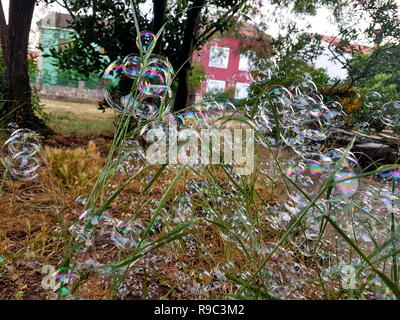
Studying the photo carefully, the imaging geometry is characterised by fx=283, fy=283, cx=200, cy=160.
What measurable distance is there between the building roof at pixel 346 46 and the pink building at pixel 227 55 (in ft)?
3.61

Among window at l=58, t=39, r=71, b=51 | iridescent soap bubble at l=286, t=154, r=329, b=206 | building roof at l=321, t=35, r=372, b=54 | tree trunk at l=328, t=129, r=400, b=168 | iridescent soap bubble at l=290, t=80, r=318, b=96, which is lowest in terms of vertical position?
tree trunk at l=328, t=129, r=400, b=168

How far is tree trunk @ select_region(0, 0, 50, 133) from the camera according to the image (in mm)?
3191

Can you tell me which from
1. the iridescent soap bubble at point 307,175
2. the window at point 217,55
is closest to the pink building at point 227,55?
the window at point 217,55

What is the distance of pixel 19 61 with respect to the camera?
326 centimetres

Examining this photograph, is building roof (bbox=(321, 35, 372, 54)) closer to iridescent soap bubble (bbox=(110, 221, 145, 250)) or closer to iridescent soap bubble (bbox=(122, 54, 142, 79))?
iridescent soap bubble (bbox=(122, 54, 142, 79))

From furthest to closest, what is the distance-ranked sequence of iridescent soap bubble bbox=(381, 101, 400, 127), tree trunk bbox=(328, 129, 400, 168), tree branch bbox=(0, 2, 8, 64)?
tree trunk bbox=(328, 129, 400, 168) < tree branch bbox=(0, 2, 8, 64) < iridescent soap bubble bbox=(381, 101, 400, 127)

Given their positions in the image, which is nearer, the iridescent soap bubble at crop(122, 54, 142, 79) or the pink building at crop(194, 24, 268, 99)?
the iridescent soap bubble at crop(122, 54, 142, 79)

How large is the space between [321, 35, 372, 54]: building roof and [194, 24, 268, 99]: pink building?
110 centimetres

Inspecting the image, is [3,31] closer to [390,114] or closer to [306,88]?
[306,88]

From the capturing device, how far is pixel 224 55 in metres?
7.50

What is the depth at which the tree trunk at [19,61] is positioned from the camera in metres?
3.19

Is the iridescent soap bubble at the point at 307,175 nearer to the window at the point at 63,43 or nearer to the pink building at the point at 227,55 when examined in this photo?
the pink building at the point at 227,55

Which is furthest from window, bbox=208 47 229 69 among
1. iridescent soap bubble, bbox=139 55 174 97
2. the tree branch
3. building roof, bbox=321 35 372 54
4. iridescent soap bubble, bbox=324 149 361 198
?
iridescent soap bubble, bbox=324 149 361 198
